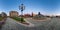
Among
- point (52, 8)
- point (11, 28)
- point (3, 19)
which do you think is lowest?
point (11, 28)

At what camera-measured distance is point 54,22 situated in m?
3.03

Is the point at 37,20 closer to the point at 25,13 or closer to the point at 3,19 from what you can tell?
the point at 25,13

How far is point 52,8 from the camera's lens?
119 inches

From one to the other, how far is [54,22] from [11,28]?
879 millimetres

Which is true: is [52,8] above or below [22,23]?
above

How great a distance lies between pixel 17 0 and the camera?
3035mm

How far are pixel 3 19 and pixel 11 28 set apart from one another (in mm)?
243

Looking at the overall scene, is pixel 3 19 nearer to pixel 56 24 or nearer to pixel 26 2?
pixel 26 2

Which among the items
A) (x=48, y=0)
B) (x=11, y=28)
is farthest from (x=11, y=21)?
(x=48, y=0)

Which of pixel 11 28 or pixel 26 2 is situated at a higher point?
pixel 26 2

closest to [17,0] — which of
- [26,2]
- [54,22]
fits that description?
[26,2]

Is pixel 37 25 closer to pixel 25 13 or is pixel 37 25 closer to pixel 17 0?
pixel 25 13

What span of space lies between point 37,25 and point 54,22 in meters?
0.35

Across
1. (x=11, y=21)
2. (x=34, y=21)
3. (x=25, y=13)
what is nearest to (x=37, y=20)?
(x=34, y=21)
